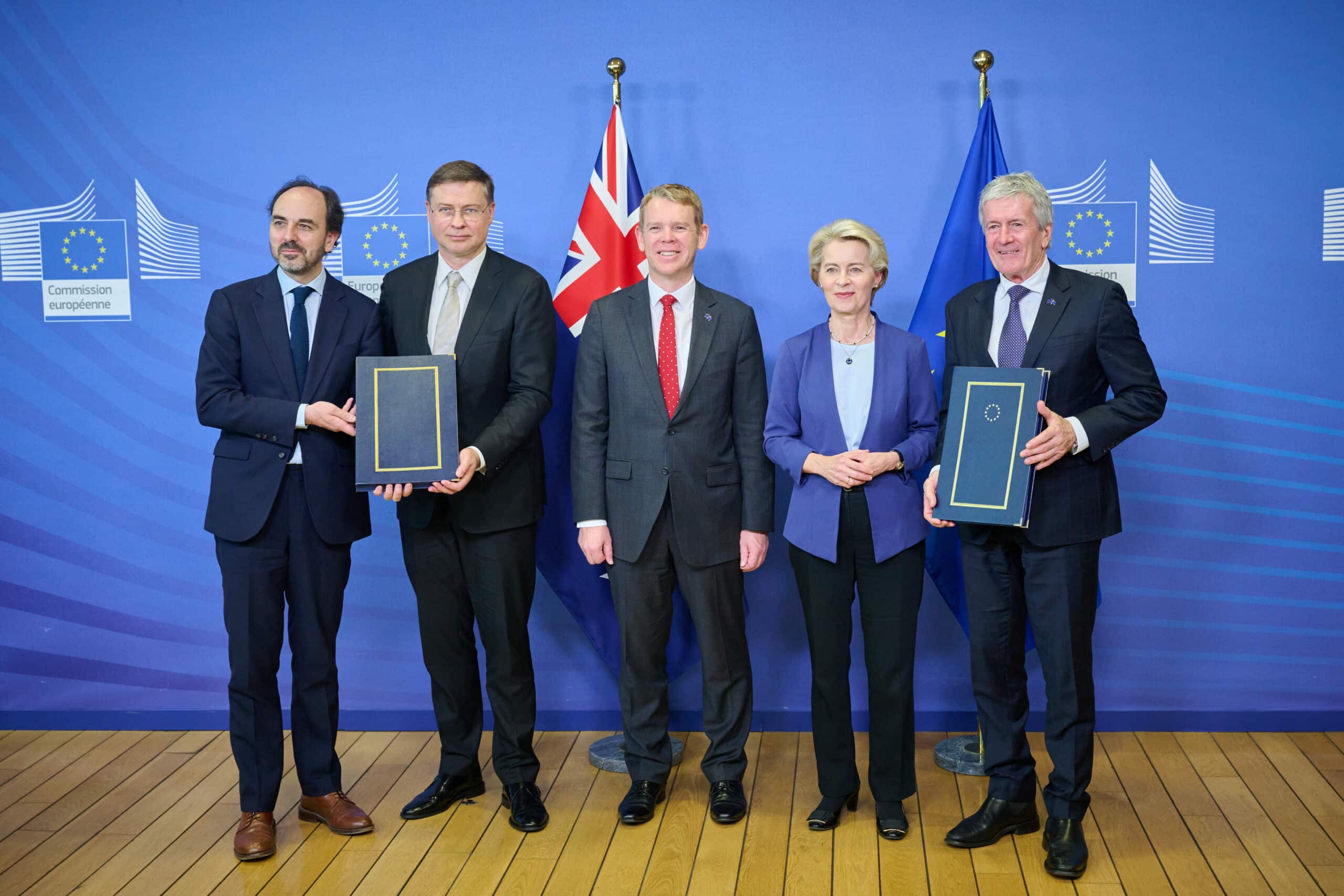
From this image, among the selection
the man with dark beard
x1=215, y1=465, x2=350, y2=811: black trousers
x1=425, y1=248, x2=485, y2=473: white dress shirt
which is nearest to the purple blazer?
x1=425, y1=248, x2=485, y2=473: white dress shirt

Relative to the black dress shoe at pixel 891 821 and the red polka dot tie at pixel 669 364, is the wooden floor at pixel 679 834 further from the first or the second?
the red polka dot tie at pixel 669 364

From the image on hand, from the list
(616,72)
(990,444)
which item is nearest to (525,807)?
(990,444)

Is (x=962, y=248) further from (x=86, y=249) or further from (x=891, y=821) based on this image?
(x=86, y=249)

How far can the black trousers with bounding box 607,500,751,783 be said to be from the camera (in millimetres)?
3172

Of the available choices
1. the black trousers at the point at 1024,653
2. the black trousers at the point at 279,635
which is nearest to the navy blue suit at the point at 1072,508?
the black trousers at the point at 1024,653

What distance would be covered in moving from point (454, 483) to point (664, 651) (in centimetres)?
84

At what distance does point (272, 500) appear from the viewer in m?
2.97

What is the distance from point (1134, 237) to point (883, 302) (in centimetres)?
91

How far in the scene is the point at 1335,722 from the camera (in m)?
3.83

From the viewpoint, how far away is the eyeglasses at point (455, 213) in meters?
3.11

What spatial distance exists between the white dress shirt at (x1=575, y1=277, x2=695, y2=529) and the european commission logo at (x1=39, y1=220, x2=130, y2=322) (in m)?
2.22

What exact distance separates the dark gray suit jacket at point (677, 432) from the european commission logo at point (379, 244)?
108cm

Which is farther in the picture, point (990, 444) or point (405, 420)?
point (405, 420)

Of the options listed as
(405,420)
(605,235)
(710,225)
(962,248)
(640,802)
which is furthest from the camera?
(710,225)
